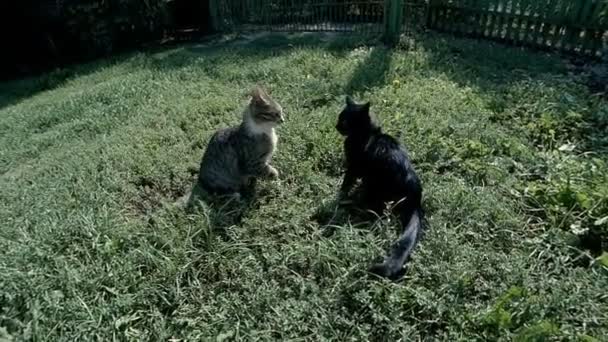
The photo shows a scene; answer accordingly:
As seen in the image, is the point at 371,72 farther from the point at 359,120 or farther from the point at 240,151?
the point at 240,151

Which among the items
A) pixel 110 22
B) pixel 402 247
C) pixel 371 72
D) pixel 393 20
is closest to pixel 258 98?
pixel 402 247

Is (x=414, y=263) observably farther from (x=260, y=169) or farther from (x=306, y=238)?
(x=260, y=169)

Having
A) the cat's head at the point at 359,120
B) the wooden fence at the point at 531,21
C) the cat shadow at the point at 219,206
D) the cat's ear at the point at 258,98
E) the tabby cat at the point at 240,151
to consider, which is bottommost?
the cat shadow at the point at 219,206

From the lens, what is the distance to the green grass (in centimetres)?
209

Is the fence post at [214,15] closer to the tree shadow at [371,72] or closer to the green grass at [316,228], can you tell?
the tree shadow at [371,72]

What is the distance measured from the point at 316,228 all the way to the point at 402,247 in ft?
2.15

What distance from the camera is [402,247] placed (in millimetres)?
2299

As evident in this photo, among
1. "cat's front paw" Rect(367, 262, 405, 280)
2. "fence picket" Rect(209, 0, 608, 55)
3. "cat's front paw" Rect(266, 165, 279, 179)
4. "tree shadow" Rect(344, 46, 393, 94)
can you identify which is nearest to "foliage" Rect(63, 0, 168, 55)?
"fence picket" Rect(209, 0, 608, 55)

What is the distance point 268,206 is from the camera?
3.02 metres

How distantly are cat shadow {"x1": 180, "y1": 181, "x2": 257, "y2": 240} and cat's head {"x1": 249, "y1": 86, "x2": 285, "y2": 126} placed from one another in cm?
59

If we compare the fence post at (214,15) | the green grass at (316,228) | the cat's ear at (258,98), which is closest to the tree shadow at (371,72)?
the green grass at (316,228)

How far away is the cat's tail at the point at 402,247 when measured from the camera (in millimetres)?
2225

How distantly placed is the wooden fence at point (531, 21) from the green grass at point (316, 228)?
1286 millimetres

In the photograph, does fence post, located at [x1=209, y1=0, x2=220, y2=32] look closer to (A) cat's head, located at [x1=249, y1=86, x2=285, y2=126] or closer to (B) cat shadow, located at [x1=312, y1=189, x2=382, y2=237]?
(A) cat's head, located at [x1=249, y1=86, x2=285, y2=126]
